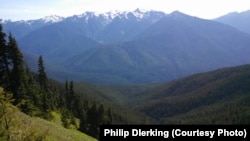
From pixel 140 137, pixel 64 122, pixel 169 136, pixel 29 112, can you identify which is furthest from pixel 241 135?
pixel 64 122

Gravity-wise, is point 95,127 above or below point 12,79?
below

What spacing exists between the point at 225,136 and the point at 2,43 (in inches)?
2132

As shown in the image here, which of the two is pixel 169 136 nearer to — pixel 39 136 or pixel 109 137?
pixel 109 137

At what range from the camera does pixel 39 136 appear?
32.5 metres
